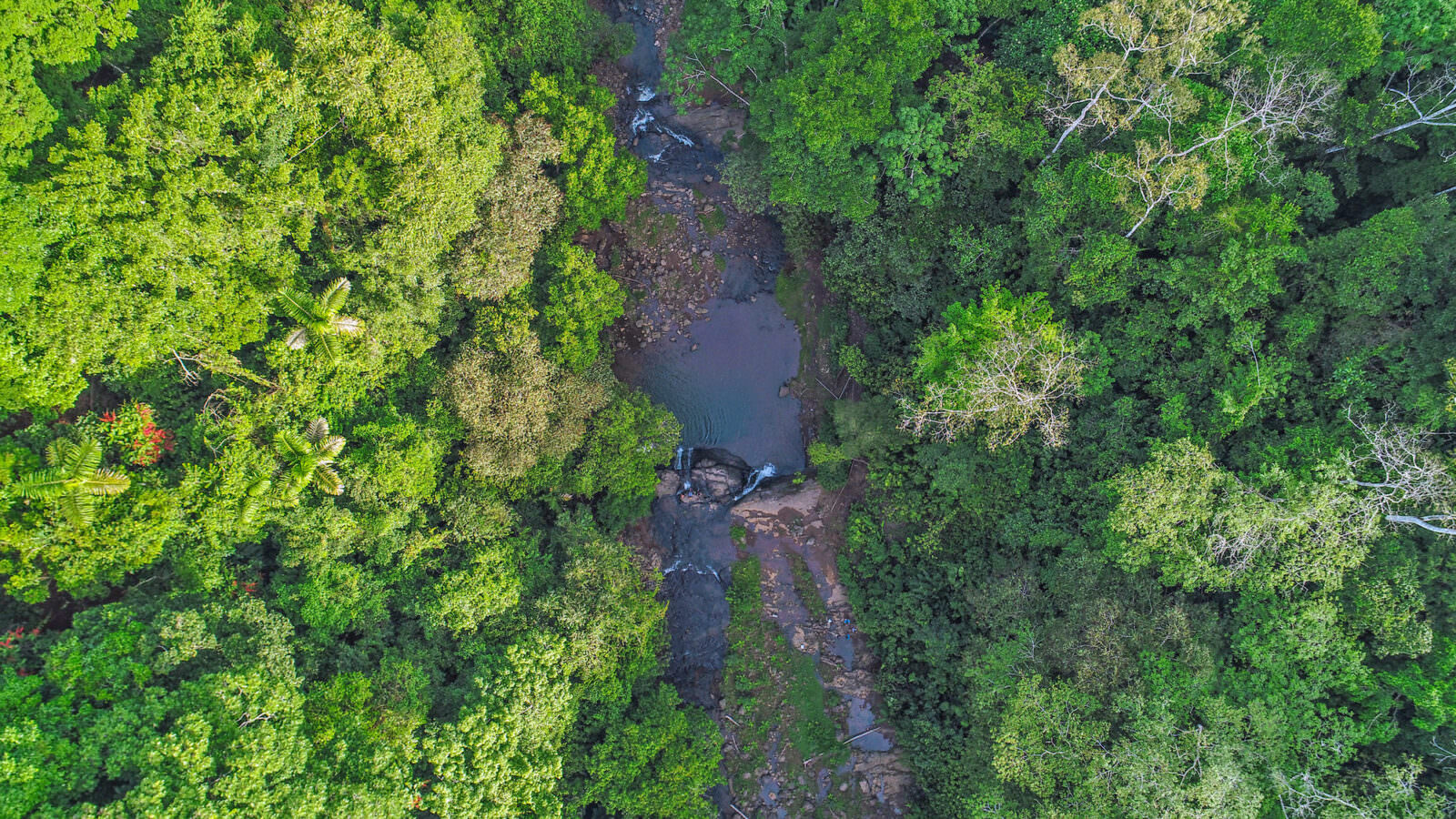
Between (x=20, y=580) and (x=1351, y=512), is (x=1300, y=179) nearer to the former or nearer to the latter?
(x=1351, y=512)

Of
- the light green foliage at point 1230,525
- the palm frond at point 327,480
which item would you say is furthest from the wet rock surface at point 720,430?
the palm frond at point 327,480

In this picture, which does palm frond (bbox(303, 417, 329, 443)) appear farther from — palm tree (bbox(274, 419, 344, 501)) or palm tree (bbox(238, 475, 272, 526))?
palm tree (bbox(238, 475, 272, 526))

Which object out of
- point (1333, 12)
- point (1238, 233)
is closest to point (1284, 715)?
point (1238, 233)

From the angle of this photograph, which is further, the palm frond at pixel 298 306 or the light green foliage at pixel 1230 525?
the palm frond at pixel 298 306

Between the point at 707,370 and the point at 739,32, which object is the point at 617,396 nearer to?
the point at 707,370

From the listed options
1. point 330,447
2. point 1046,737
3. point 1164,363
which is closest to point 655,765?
point 1046,737

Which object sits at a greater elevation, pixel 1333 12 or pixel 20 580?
pixel 1333 12

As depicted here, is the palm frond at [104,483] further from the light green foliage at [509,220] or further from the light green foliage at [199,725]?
the light green foliage at [509,220]
